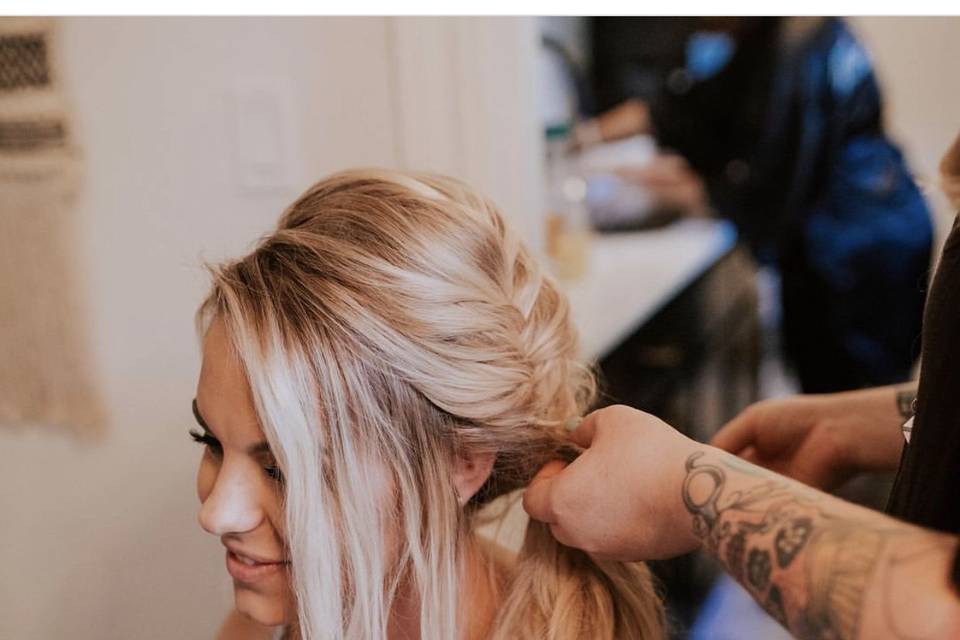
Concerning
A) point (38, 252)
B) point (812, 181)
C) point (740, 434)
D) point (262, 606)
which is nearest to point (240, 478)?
point (262, 606)

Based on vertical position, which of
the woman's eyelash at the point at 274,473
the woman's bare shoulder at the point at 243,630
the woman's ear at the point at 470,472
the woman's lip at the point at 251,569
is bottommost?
the woman's bare shoulder at the point at 243,630

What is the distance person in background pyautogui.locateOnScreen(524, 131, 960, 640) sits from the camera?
18.0 inches

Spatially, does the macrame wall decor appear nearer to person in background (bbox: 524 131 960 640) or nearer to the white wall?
the white wall

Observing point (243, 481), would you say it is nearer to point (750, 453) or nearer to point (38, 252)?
point (750, 453)

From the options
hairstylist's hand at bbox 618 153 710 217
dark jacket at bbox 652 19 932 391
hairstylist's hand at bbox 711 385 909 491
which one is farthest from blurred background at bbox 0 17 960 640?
hairstylist's hand at bbox 618 153 710 217

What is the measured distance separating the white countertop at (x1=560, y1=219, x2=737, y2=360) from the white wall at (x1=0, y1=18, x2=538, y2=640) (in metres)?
0.29

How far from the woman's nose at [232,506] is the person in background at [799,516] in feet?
0.76

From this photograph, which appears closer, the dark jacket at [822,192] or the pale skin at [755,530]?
the pale skin at [755,530]

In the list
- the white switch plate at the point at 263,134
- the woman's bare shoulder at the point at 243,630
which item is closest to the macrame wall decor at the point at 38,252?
the white switch plate at the point at 263,134

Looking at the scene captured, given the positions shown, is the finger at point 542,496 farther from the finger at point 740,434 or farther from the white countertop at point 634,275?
the white countertop at point 634,275

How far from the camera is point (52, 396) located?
4.19 ft

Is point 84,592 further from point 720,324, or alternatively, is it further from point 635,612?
point 720,324

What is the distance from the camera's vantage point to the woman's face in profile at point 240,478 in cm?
72

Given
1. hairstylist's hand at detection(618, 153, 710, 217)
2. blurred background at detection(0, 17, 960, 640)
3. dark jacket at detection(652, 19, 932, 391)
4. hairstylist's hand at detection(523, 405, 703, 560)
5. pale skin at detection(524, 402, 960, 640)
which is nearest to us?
pale skin at detection(524, 402, 960, 640)
